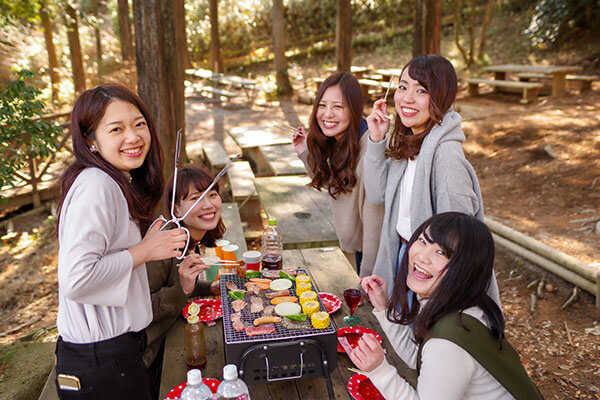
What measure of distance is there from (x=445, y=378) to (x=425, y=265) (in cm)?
36

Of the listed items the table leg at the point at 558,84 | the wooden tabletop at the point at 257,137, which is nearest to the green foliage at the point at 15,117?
the wooden tabletop at the point at 257,137

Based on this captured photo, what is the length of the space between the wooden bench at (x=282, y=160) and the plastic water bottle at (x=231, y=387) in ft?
13.6

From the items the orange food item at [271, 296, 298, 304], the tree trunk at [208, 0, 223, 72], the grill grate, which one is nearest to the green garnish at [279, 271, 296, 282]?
the orange food item at [271, 296, 298, 304]

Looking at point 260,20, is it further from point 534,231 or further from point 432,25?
point 534,231

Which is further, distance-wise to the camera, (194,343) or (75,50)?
(75,50)

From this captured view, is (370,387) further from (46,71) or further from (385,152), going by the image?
(46,71)

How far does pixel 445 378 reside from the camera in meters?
1.43

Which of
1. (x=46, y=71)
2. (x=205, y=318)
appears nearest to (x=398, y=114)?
(x=205, y=318)

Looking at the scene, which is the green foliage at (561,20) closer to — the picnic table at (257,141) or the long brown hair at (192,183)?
the picnic table at (257,141)

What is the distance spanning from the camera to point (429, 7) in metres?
6.61

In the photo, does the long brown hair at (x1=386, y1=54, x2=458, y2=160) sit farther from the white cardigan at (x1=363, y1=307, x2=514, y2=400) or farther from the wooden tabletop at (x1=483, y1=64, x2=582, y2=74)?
the wooden tabletop at (x1=483, y1=64, x2=582, y2=74)

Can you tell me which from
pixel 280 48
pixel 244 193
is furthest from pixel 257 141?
A: pixel 280 48

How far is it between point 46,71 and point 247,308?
1499 cm

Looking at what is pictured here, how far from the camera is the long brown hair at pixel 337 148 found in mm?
2646
